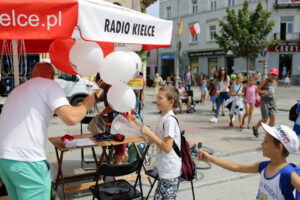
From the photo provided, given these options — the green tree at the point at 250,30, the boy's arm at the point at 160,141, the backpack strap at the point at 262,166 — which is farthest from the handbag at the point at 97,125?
the green tree at the point at 250,30

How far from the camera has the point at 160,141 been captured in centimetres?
254

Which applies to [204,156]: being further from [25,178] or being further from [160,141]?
[25,178]

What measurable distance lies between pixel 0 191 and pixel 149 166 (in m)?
2.61

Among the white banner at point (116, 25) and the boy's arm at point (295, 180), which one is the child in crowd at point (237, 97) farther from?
the boy's arm at point (295, 180)

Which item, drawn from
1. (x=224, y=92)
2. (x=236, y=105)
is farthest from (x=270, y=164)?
(x=224, y=92)

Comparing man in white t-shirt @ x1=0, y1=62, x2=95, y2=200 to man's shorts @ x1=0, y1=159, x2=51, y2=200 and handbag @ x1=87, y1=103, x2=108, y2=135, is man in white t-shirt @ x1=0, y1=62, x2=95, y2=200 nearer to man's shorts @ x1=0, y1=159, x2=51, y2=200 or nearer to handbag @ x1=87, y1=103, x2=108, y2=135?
man's shorts @ x1=0, y1=159, x2=51, y2=200

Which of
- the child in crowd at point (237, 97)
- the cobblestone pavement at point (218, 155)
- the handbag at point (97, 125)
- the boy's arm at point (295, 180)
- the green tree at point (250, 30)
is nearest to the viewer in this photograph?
the boy's arm at point (295, 180)

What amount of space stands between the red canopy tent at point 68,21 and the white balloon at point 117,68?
18 cm

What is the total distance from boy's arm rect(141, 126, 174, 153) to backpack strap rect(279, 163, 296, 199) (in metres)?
0.97

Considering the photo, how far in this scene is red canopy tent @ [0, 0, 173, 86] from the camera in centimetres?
218

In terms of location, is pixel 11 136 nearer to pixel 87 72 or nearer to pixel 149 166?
pixel 87 72

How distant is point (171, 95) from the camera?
2709 millimetres

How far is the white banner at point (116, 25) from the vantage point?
96.6 inches

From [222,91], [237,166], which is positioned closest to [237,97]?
[222,91]
